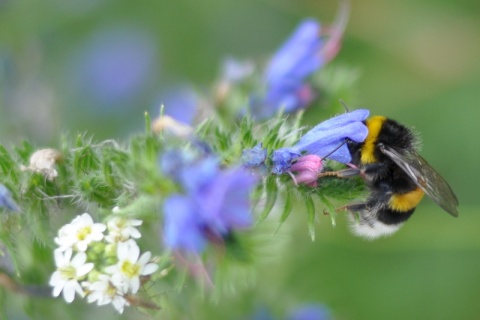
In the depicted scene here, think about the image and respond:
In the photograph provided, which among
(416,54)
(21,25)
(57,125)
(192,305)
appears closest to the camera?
(192,305)

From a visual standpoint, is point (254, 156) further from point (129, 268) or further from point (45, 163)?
point (45, 163)

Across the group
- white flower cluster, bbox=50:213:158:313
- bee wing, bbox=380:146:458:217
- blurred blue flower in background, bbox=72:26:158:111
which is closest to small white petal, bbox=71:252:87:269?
white flower cluster, bbox=50:213:158:313

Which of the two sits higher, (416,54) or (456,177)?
(416,54)

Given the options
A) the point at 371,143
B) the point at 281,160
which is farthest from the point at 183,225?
the point at 371,143

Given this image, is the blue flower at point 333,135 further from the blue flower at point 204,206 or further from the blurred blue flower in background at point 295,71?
the blurred blue flower in background at point 295,71

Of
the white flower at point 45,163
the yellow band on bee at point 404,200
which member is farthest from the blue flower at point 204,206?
the yellow band on bee at point 404,200

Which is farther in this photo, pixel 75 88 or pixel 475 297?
pixel 75 88

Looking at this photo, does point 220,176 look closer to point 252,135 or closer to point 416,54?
point 252,135

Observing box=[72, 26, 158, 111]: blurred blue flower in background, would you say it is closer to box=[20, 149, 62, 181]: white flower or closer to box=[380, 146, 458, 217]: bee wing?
box=[20, 149, 62, 181]: white flower

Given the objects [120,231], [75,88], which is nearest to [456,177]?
[75,88]
